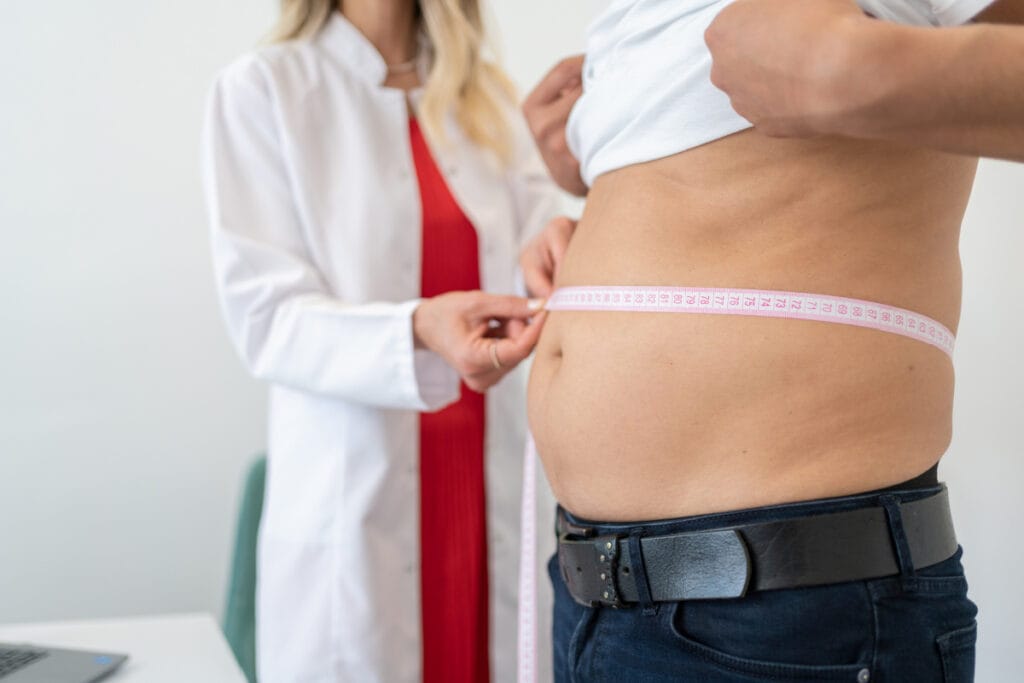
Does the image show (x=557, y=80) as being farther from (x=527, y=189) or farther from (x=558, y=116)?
(x=527, y=189)

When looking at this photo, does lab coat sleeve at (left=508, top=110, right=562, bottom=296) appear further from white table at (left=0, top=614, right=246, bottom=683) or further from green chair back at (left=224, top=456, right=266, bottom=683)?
white table at (left=0, top=614, right=246, bottom=683)

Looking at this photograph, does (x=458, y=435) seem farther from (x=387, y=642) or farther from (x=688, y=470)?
(x=688, y=470)

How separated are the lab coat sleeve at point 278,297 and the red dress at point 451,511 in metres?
0.24

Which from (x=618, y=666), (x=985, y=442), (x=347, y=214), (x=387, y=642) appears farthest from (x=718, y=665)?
(x=347, y=214)

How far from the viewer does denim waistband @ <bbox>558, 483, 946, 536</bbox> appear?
804 millimetres

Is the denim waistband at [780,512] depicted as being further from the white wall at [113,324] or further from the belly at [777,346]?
the white wall at [113,324]

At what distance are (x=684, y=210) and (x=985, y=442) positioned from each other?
2.72ft

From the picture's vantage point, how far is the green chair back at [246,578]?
2.10 metres

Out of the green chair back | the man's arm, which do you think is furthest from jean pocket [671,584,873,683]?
the green chair back

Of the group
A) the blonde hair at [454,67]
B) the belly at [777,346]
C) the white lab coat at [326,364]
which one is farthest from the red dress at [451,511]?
the belly at [777,346]

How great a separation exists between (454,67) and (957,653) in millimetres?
1486

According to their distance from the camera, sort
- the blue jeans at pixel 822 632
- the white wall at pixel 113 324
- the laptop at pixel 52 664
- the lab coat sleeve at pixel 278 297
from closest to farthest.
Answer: the blue jeans at pixel 822 632 < the laptop at pixel 52 664 < the lab coat sleeve at pixel 278 297 < the white wall at pixel 113 324

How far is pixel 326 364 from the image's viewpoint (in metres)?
1.59

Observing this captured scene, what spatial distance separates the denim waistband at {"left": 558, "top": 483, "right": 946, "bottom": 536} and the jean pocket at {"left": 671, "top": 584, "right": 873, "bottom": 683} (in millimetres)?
63
